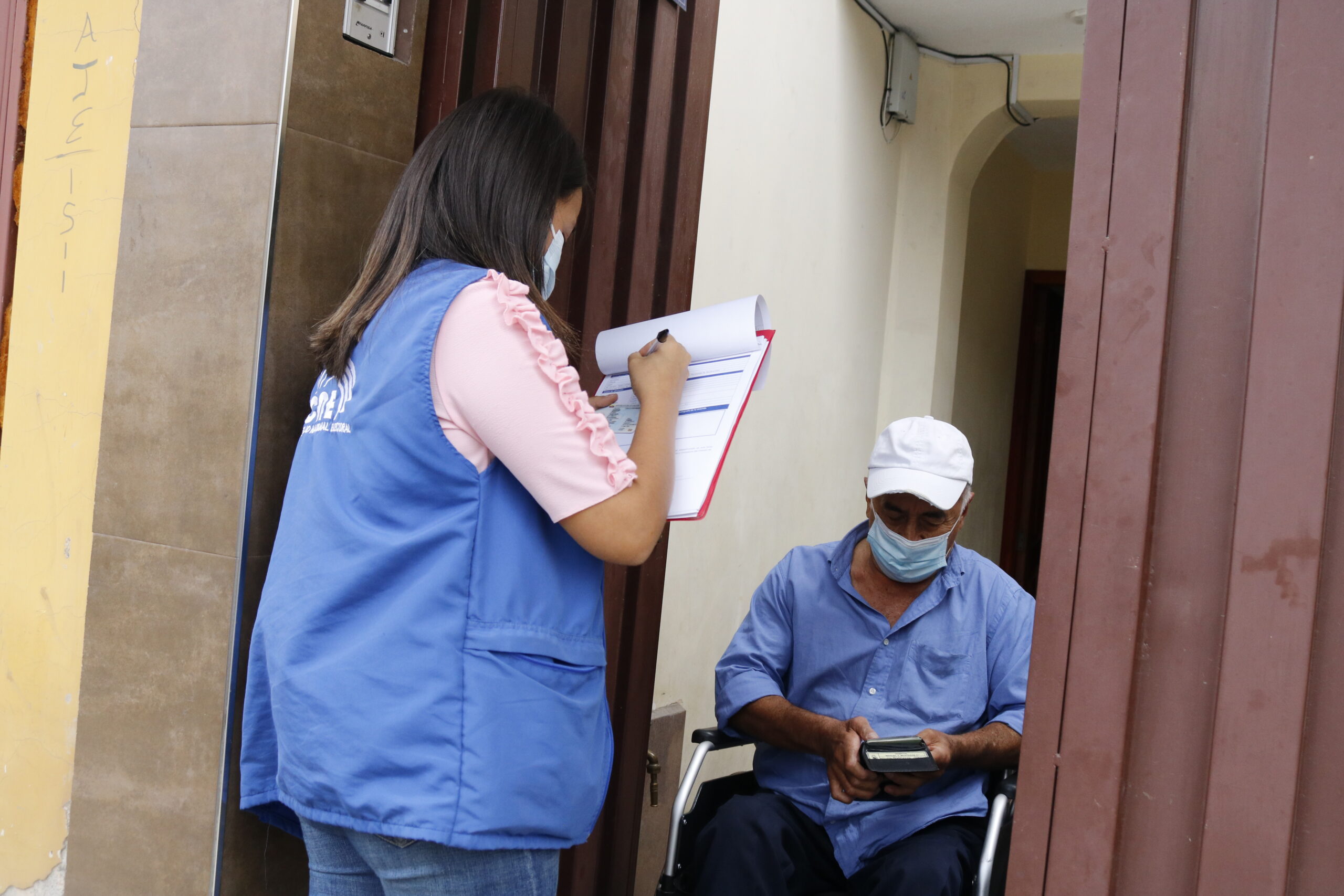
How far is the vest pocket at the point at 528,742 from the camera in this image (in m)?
1.41

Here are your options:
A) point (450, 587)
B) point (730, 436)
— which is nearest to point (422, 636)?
point (450, 587)

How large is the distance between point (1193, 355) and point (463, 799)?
3.18ft

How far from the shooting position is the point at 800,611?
262cm

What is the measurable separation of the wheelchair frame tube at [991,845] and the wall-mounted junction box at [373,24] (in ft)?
5.76

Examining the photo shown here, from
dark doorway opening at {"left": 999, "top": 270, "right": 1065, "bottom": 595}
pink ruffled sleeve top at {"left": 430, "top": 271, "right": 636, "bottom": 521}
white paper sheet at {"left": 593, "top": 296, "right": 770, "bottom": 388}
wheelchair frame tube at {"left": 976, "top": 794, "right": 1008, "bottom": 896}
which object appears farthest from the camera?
dark doorway opening at {"left": 999, "top": 270, "right": 1065, "bottom": 595}

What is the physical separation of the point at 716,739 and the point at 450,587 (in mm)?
1224

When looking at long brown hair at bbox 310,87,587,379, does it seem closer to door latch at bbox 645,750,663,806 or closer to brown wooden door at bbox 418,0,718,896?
brown wooden door at bbox 418,0,718,896

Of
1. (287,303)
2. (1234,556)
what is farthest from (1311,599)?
(287,303)

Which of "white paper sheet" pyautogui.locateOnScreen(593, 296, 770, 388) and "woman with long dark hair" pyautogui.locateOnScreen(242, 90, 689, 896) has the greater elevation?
"white paper sheet" pyautogui.locateOnScreen(593, 296, 770, 388)

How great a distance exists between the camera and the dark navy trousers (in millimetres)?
2154

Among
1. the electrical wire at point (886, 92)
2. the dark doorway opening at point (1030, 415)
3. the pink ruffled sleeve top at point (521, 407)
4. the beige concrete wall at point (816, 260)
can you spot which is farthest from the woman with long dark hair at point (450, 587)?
the dark doorway opening at point (1030, 415)

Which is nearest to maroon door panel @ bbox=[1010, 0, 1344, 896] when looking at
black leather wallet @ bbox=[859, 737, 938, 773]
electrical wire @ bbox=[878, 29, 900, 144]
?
black leather wallet @ bbox=[859, 737, 938, 773]

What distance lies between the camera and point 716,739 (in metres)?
2.50

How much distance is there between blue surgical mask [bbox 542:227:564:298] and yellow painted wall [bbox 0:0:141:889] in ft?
2.96
